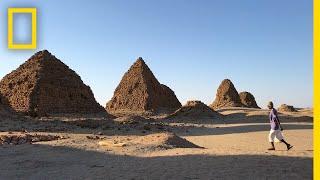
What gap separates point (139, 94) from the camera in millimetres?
47250

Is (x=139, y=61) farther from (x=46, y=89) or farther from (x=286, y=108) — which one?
(x=286, y=108)

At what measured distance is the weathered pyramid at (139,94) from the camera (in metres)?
46.3

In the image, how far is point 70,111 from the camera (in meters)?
35.7

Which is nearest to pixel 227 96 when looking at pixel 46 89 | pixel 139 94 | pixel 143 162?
pixel 139 94

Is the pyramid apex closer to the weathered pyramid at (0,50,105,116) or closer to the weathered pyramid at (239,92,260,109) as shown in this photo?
the weathered pyramid at (0,50,105,116)

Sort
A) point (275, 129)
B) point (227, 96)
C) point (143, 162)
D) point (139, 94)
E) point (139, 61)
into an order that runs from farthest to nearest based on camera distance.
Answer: point (227, 96) → point (139, 61) → point (139, 94) → point (275, 129) → point (143, 162)

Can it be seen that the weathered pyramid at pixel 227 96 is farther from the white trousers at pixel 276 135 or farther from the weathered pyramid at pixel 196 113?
the white trousers at pixel 276 135

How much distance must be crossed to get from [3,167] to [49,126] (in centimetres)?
1337

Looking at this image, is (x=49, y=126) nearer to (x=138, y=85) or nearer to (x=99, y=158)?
(x=99, y=158)

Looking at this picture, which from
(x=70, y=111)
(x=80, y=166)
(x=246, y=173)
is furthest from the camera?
(x=70, y=111)

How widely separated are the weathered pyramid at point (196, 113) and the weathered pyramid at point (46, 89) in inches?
309

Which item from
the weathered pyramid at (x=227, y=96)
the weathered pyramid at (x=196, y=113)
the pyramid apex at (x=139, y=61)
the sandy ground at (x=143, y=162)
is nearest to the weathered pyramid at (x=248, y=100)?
the weathered pyramid at (x=227, y=96)

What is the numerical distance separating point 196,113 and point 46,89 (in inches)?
565

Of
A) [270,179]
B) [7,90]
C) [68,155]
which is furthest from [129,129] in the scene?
[7,90]
